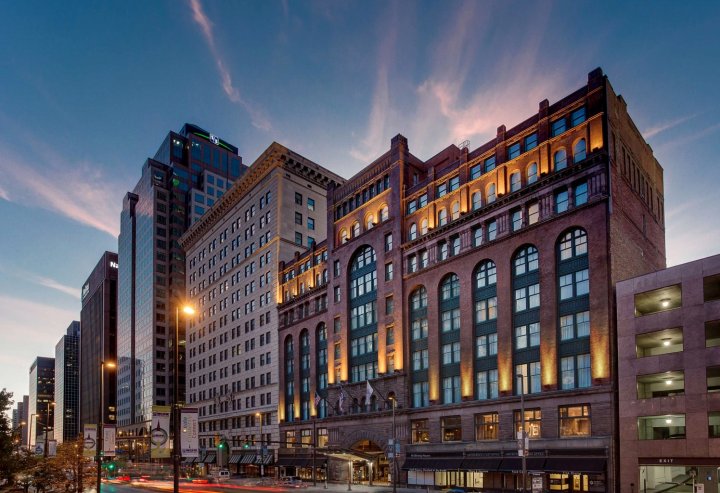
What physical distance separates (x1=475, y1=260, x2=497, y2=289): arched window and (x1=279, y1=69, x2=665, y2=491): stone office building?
149mm

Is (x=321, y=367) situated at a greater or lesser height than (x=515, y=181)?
lesser

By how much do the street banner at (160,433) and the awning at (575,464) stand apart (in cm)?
3352

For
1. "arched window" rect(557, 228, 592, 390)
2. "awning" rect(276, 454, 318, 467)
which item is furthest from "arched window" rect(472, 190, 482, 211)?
"awning" rect(276, 454, 318, 467)

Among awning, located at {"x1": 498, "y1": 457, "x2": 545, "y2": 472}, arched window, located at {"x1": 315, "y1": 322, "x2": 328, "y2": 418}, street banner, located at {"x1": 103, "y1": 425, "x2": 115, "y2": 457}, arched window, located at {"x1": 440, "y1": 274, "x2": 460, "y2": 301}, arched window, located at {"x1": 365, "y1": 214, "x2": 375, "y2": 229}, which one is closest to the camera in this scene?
street banner, located at {"x1": 103, "y1": 425, "x2": 115, "y2": 457}

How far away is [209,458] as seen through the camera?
108 meters

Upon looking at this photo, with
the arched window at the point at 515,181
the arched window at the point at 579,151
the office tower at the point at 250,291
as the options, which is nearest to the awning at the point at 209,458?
the office tower at the point at 250,291

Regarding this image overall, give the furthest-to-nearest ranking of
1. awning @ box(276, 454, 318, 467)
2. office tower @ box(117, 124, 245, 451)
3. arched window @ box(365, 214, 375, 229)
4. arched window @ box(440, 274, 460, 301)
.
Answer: office tower @ box(117, 124, 245, 451), awning @ box(276, 454, 318, 467), arched window @ box(365, 214, 375, 229), arched window @ box(440, 274, 460, 301)

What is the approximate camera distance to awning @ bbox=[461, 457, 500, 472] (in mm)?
53500

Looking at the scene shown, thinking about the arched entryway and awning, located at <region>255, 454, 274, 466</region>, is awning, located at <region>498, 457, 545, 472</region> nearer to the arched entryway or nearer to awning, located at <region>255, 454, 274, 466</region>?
the arched entryway

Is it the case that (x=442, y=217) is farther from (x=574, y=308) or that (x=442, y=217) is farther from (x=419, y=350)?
(x=574, y=308)

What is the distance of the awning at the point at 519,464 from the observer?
164ft

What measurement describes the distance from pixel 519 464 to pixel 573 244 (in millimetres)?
19274

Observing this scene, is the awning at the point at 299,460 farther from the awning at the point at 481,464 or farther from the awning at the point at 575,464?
the awning at the point at 575,464

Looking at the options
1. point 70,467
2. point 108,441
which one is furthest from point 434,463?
point 70,467
